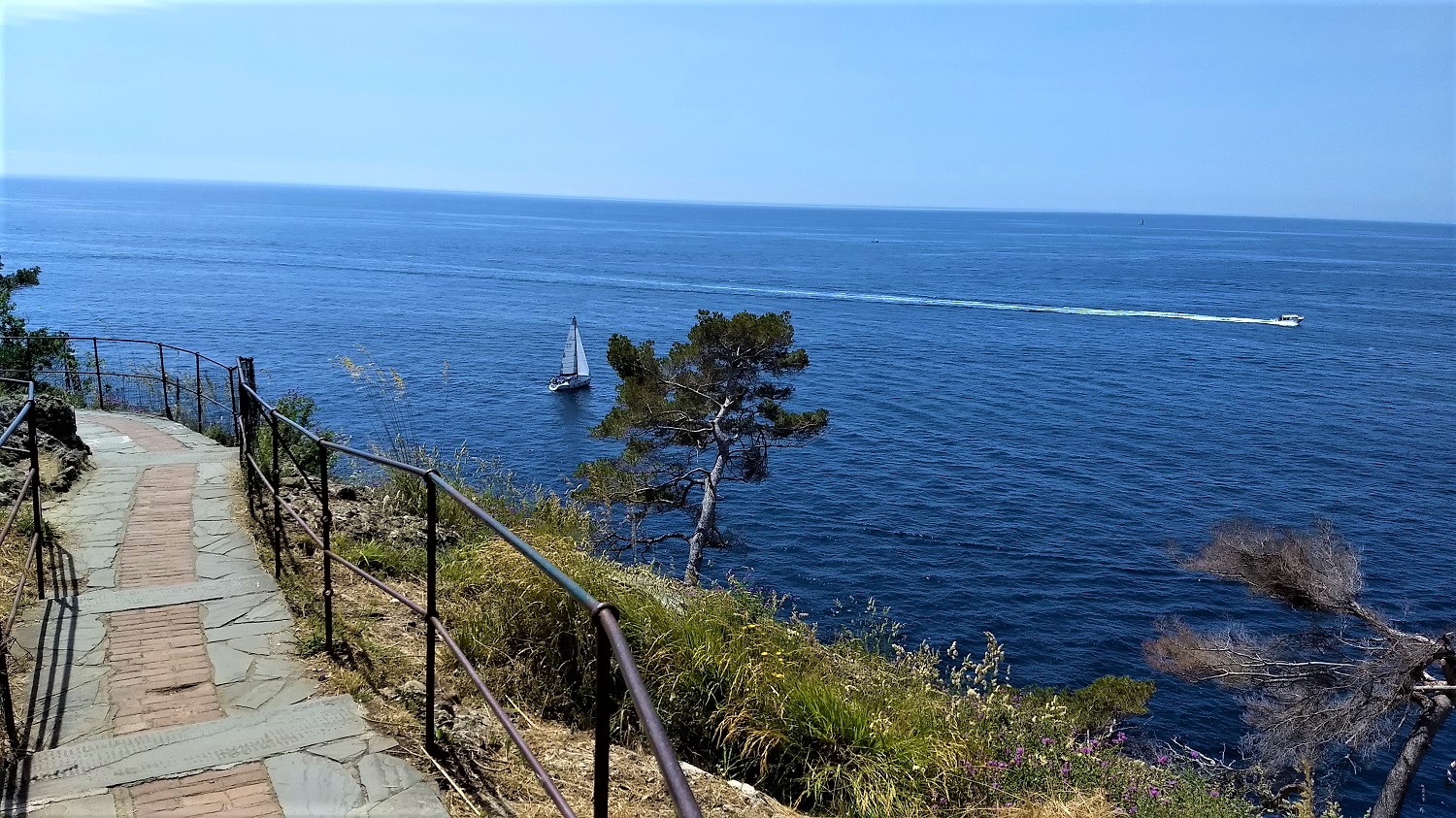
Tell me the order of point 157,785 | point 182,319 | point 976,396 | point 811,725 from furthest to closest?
point 182,319, point 976,396, point 811,725, point 157,785

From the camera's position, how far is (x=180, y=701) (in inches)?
176

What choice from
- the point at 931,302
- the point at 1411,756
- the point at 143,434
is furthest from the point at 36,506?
the point at 931,302

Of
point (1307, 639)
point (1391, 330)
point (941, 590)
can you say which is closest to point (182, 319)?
point (941, 590)

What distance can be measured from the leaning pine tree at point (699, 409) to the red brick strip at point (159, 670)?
628 inches

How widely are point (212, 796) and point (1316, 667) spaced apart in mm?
20509

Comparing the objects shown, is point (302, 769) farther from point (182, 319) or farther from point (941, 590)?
point (182, 319)

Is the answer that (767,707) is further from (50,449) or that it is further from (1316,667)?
(1316,667)

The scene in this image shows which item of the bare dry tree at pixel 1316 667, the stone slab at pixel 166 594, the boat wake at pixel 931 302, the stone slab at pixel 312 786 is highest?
the stone slab at pixel 312 786

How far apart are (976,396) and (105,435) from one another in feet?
128

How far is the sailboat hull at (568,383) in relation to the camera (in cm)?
4394

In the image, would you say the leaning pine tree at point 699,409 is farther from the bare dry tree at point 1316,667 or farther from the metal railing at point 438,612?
the metal railing at point 438,612

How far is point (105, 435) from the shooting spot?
11055 mm

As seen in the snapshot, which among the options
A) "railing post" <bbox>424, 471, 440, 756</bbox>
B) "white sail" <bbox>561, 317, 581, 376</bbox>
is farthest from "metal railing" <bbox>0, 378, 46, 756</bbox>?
"white sail" <bbox>561, 317, 581, 376</bbox>

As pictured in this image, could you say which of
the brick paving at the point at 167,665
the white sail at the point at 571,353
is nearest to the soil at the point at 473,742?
the brick paving at the point at 167,665
